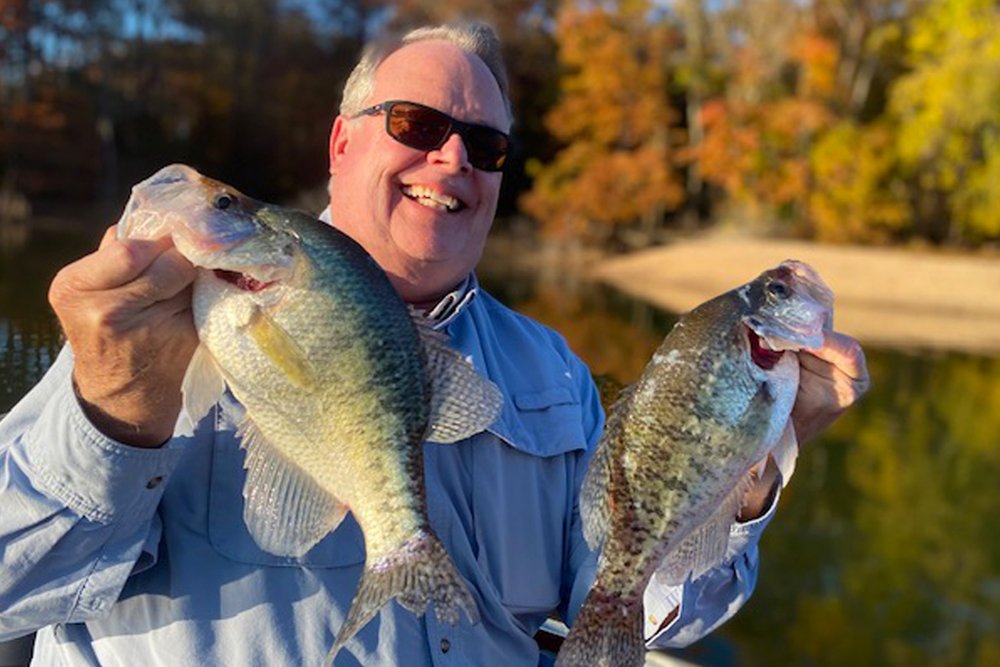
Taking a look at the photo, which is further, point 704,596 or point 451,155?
point 451,155

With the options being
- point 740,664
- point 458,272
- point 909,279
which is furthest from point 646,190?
point 458,272

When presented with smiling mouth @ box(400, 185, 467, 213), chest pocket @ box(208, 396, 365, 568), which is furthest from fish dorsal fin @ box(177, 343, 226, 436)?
smiling mouth @ box(400, 185, 467, 213)

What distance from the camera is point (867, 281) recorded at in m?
23.0

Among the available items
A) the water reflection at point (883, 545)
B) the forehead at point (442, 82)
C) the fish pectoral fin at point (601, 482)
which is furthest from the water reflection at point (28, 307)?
the water reflection at point (883, 545)

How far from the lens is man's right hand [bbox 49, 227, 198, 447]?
5.02 feet

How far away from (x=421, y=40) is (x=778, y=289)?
1184 millimetres

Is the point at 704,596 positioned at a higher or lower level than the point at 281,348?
lower

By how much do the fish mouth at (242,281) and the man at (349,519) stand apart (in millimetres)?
67

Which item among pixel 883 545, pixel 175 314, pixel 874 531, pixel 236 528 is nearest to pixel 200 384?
pixel 175 314

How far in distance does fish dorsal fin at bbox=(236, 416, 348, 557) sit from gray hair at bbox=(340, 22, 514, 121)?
3.75 ft

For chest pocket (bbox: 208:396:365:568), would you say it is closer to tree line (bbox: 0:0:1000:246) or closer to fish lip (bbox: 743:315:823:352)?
fish lip (bbox: 743:315:823:352)

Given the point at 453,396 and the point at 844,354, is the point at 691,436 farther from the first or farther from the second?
the point at 453,396

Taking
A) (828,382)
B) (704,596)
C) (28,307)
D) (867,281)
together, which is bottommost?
(867,281)

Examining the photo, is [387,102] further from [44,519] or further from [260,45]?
[260,45]
